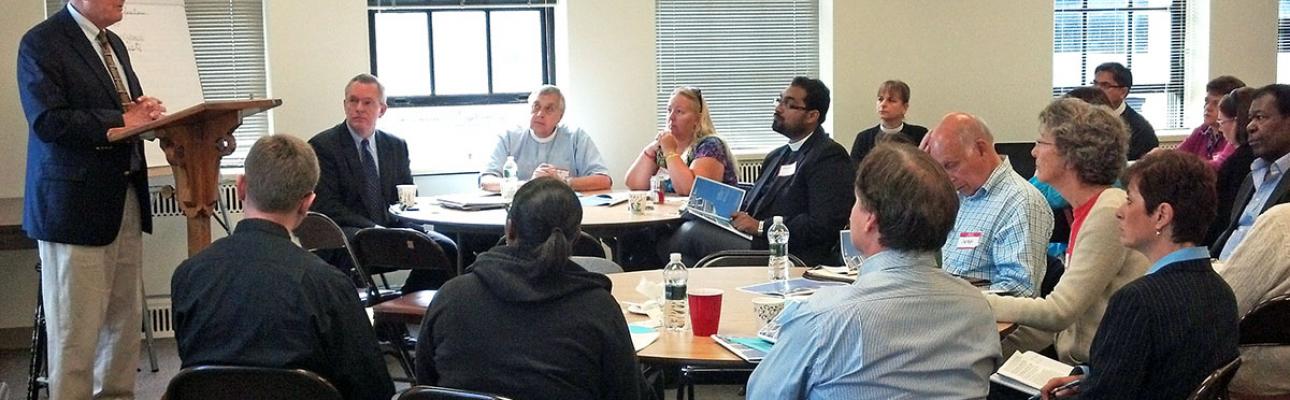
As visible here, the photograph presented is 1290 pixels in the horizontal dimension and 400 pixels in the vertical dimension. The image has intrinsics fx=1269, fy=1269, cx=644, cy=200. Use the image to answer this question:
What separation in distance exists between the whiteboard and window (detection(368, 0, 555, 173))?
125cm

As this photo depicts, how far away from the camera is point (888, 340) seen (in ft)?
7.07

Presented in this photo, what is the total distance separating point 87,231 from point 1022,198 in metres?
2.98

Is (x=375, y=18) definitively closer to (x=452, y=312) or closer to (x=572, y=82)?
(x=572, y=82)

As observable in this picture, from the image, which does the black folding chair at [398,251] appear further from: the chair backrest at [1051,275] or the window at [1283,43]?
the window at [1283,43]

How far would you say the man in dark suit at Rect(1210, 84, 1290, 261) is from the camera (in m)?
4.63

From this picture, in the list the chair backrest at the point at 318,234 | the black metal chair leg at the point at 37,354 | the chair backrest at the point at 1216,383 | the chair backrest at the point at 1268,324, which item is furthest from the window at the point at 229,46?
the chair backrest at the point at 1216,383

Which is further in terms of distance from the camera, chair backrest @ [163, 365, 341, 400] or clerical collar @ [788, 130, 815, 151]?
clerical collar @ [788, 130, 815, 151]

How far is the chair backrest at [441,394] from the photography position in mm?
2344

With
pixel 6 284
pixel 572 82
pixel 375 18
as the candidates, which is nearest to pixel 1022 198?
pixel 572 82

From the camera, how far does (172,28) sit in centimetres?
620

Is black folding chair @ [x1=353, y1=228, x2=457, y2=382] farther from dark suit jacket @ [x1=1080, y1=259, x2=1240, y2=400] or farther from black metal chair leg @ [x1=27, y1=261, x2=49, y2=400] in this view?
dark suit jacket @ [x1=1080, y1=259, x2=1240, y2=400]

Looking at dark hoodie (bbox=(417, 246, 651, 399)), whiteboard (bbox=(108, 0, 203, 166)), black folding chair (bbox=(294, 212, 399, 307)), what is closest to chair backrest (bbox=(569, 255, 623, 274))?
black folding chair (bbox=(294, 212, 399, 307))

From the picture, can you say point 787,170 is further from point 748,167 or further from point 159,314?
point 159,314

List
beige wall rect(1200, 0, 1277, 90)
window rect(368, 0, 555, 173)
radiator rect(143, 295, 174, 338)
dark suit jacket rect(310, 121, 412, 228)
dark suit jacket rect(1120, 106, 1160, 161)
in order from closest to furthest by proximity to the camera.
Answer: dark suit jacket rect(310, 121, 412, 228)
radiator rect(143, 295, 174, 338)
dark suit jacket rect(1120, 106, 1160, 161)
window rect(368, 0, 555, 173)
beige wall rect(1200, 0, 1277, 90)
